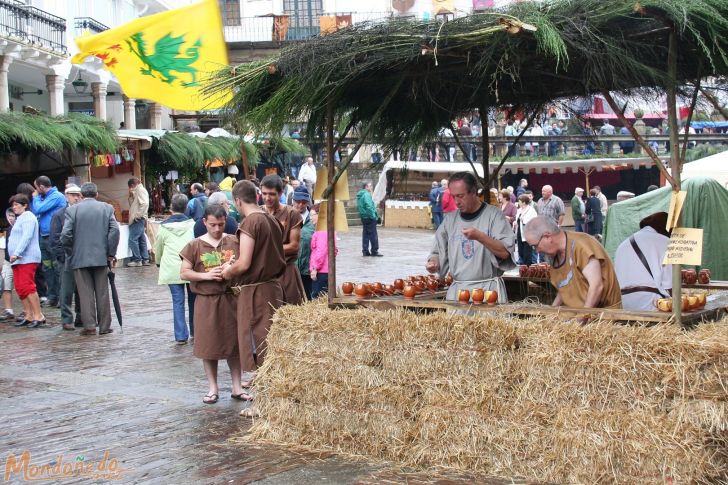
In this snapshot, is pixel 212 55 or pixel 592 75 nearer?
pixel 592 75

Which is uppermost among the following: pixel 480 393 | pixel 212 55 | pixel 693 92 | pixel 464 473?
pixel 212 55

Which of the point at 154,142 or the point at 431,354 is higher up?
the point at 154,142

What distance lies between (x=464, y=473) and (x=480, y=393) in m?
0.52

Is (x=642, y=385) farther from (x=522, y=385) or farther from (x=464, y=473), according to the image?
(x=464, y=473)

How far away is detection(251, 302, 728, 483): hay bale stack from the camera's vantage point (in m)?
5.38

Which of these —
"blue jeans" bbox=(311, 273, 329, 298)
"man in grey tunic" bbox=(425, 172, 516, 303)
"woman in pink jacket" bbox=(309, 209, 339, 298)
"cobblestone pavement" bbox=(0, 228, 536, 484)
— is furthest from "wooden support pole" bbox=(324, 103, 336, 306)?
"blue jeans" bbox=(311, 273, 329, 298)

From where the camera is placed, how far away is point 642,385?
552 centimetres

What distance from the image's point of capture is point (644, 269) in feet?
23.4

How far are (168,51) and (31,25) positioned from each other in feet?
62.6

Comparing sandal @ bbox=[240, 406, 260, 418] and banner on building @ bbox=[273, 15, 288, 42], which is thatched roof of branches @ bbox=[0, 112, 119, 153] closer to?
sandal @ bbox=[240, 406, 260, 418]

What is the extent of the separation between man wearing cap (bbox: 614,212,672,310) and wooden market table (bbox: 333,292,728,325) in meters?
0.38

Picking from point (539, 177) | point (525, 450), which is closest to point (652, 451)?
point (525, 450)

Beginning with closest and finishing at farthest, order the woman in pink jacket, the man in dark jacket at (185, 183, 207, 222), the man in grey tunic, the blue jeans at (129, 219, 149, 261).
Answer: the man in grey tunic, the woman in pink jacket, the man in dark jacket at (185, 183, 207, 222), the blue jeans at (129, 219, 149, 261)

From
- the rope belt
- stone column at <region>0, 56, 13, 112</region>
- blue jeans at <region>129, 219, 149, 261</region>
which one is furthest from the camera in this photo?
stone column at <region>0, 56, 13, 112</region>
